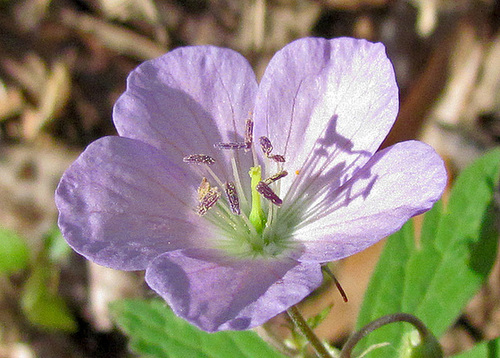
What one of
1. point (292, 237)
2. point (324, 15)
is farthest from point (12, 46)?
point (292, 237)

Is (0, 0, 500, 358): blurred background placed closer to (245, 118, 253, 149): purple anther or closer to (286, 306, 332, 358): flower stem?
(286, 306, 332, 358): flower stem

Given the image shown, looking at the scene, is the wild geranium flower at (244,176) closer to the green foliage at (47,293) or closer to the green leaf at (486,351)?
the green leaf at (486,351)

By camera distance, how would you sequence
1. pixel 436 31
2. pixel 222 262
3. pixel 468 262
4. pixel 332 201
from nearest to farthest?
pixel 222 262 → pixel 332 201 → pixel 468 262 → pixel 436 31

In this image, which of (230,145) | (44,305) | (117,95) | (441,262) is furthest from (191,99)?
(117,95)

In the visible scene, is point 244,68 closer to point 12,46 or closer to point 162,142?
point 162,142

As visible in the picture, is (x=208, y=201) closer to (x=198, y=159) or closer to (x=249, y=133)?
(x=198, y=159)

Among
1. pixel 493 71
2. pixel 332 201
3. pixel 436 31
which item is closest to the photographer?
pixel 332 201

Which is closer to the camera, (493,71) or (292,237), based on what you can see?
(292,237)
